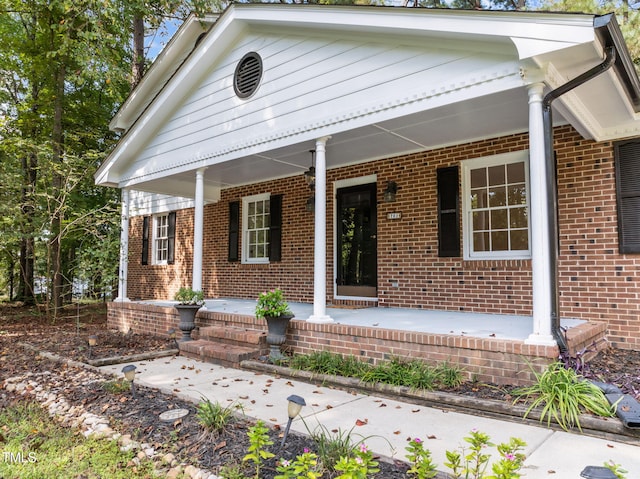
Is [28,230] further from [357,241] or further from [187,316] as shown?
[357,241]

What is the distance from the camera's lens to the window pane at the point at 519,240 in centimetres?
581

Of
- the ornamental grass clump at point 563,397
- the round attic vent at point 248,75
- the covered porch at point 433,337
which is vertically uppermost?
the round attic vent at point 248,75

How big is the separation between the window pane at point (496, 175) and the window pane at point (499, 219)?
0.42 m

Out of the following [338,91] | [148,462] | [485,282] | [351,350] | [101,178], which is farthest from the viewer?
[101,178]

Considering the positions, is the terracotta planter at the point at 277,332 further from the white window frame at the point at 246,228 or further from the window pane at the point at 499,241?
the white window frame at the point at 246,228

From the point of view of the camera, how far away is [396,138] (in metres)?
5.98

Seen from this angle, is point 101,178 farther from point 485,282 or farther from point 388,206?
point 485,282

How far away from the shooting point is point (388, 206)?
7.10 m

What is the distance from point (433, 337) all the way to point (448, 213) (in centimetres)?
273

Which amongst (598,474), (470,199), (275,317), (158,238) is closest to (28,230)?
(158,238)

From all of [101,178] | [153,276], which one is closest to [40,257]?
[153,276]

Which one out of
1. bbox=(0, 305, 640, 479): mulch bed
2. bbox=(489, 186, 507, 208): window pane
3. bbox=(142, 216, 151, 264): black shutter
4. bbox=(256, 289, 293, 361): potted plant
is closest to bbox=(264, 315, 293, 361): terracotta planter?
bbox=(256, 289, 293, 361): potted plant

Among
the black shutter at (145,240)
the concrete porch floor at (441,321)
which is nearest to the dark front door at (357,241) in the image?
the concrete porch floor at (441,321)

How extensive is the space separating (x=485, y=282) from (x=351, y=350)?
2462 mm
